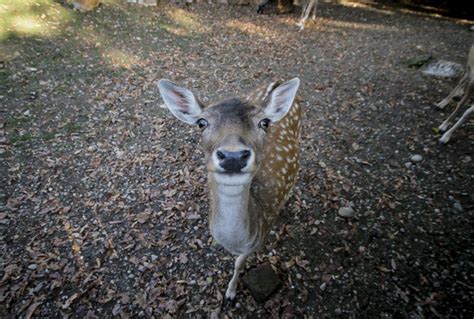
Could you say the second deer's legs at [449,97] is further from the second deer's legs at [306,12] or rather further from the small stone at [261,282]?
the second deer's legs at [306,12]

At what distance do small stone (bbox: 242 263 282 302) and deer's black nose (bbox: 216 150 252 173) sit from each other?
1696 mm

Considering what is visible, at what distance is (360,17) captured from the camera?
989 cm

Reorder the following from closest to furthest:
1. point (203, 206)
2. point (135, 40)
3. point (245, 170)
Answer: point (245, 170) < point (203, 206) < point (135, 40)

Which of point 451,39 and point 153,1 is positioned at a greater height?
point 451,39

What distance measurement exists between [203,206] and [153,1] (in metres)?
7.32

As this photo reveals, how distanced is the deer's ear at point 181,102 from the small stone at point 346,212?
2.43m

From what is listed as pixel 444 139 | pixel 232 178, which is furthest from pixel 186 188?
pixel 444 139

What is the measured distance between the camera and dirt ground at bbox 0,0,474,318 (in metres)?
2.89

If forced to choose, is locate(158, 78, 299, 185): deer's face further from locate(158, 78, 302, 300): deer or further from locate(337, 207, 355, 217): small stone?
locate(337, 207, 355, 217): small stone

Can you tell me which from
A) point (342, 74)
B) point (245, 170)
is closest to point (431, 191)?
point (245, 170)

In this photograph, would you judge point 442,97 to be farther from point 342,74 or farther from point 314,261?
point 314,261

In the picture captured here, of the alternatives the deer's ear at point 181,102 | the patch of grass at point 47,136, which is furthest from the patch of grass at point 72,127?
the deer's ear at point 181,102

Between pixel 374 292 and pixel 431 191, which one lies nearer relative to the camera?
pixel 374 292

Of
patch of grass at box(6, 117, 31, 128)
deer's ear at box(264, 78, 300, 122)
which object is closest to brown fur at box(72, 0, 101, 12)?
patch of grass at box(6, 117, 31, 128)
